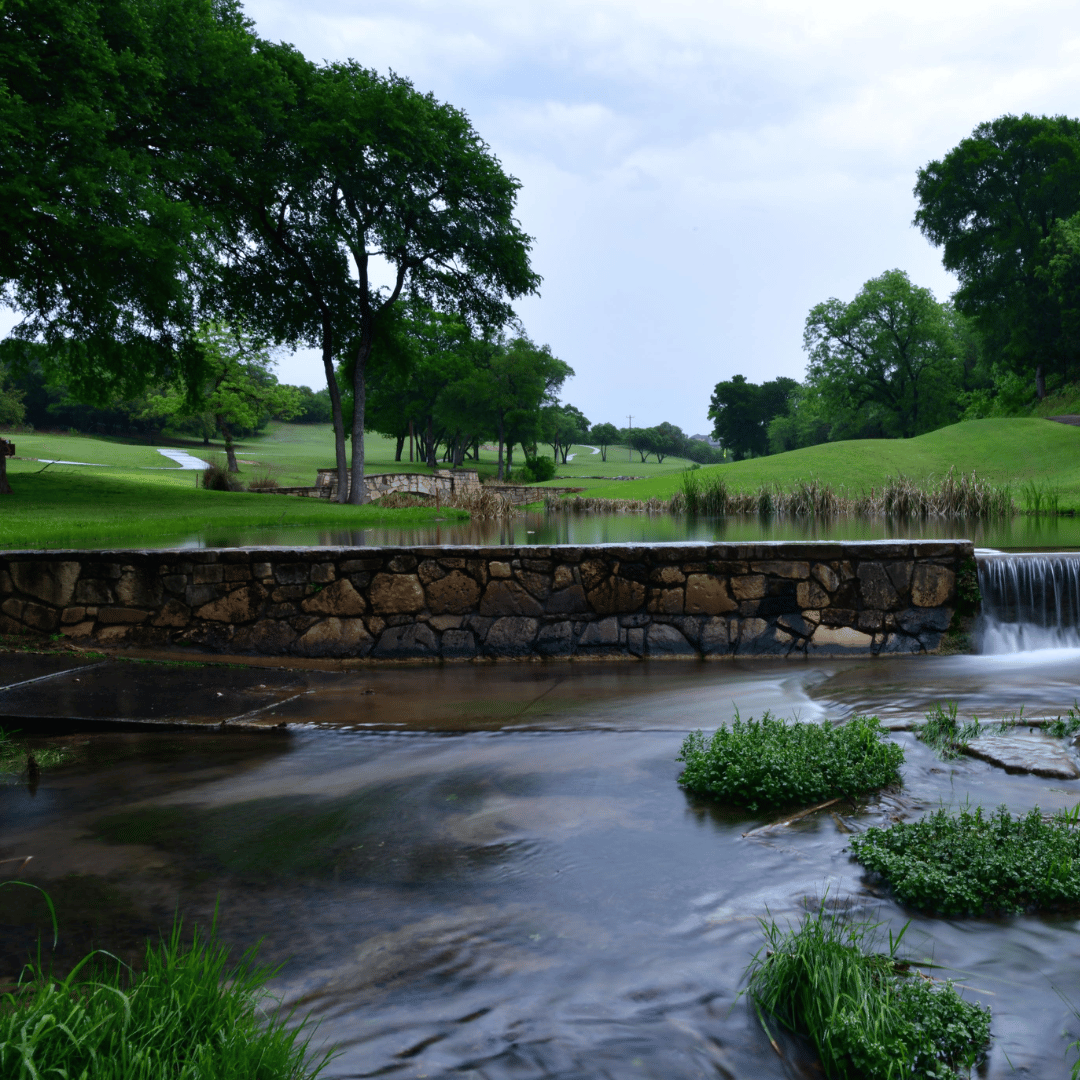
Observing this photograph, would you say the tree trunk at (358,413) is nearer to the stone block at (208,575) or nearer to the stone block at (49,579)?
the stone block at (49,579)

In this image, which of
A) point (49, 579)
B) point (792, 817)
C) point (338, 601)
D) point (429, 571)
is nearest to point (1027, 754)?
point (792, 817)

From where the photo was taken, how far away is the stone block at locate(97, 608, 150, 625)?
308 inches

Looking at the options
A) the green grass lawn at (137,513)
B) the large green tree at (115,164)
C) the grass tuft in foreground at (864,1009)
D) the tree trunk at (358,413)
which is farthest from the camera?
the tree trunk at (358,413)

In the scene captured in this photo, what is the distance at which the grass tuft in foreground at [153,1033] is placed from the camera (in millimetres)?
1838

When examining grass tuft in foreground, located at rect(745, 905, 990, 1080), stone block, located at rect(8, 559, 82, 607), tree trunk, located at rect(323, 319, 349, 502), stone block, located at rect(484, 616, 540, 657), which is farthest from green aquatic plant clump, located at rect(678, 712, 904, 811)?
tree trunk, located at rect(323, 319, 349, 502)

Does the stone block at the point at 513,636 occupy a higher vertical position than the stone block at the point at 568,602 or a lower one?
lower

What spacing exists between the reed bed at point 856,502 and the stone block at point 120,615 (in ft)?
67.9

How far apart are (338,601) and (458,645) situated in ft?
3.86

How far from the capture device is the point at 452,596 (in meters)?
7.62

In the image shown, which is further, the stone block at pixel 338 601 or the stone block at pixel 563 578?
the stone block at pixel 338 601

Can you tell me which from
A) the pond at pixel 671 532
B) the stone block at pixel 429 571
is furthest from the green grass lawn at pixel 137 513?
the stone block at pixel 429 571

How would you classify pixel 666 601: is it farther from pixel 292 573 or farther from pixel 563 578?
pixel 292 573

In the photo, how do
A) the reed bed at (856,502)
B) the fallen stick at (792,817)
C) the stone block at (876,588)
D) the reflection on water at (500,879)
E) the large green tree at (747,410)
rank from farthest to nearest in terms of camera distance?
1. the large green tree at (747,410)
2. the reed bed at (856,502)
3. the stone block at (876,588)
4. the fallen stick at (792,817)
5. the reflection on water at (500,879)

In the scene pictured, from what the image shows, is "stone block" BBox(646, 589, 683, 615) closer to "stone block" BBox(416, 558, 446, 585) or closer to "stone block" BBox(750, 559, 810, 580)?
"stone block" BBox(750, 559, 810, 580)
